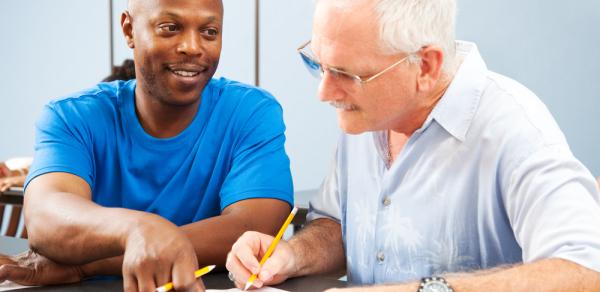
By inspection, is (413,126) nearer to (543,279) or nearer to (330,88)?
(330,88)

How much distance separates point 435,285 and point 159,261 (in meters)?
0.45

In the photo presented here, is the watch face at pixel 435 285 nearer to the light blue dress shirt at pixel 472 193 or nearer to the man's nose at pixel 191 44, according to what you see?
the light blue dress shirt at pixel 472 193

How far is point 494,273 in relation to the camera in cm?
113

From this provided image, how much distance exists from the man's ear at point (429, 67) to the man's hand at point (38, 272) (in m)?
0.78

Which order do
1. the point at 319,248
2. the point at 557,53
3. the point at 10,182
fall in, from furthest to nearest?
1. the point at 557,53
2. the point at 10,182
3. the point at 319,248

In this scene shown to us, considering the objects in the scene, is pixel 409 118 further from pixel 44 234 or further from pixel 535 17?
pixel 535 17

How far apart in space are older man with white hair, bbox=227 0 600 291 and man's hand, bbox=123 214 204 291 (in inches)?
6.0

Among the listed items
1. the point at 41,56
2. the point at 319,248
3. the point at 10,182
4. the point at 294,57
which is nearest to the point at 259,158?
the point at 319,248

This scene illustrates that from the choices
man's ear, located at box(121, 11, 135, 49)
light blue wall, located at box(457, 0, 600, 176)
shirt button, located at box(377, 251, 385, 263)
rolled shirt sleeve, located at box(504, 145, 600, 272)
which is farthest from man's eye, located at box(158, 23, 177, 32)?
light blue wall, located at box(457, 0, 600, 176)

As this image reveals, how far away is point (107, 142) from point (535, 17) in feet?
8.48

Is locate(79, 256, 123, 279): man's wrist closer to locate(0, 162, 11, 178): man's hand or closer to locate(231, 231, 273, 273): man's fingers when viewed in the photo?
locate(231, 231, 273, 273): man's fingers

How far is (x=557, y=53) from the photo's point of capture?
3.60m

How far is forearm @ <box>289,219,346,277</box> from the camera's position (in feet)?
4.88

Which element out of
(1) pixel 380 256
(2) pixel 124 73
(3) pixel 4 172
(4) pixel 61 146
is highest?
(4) pixel 61 146
